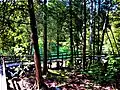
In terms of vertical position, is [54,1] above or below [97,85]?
above

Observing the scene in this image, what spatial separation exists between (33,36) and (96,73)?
5.33 meters

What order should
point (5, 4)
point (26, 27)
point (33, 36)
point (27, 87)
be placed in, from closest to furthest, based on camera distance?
point (5, 4)
point (33, 36)
point (27, 87)
point (26, 27)

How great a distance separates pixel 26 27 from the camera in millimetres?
22078

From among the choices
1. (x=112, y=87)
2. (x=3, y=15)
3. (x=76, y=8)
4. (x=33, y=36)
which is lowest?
(x=112, y=87)

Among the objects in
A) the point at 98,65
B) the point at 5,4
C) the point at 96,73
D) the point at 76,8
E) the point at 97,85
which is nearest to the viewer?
the point at 5,4

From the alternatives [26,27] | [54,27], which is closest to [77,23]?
[54,27]

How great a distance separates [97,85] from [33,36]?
14.7 feet

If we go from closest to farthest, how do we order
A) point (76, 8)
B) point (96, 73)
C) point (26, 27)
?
point (96, 73)
point (26, 27)
point (76, 8)

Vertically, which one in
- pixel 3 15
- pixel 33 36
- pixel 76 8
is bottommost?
pixel 33 36

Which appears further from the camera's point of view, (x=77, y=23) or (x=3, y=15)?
(x=77, y=23)

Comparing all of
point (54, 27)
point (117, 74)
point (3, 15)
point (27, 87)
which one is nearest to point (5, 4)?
point (3, 15)

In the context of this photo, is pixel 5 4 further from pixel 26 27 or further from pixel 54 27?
pixel 54 27

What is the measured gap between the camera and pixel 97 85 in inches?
524

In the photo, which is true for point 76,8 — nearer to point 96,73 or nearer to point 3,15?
point 96,73
